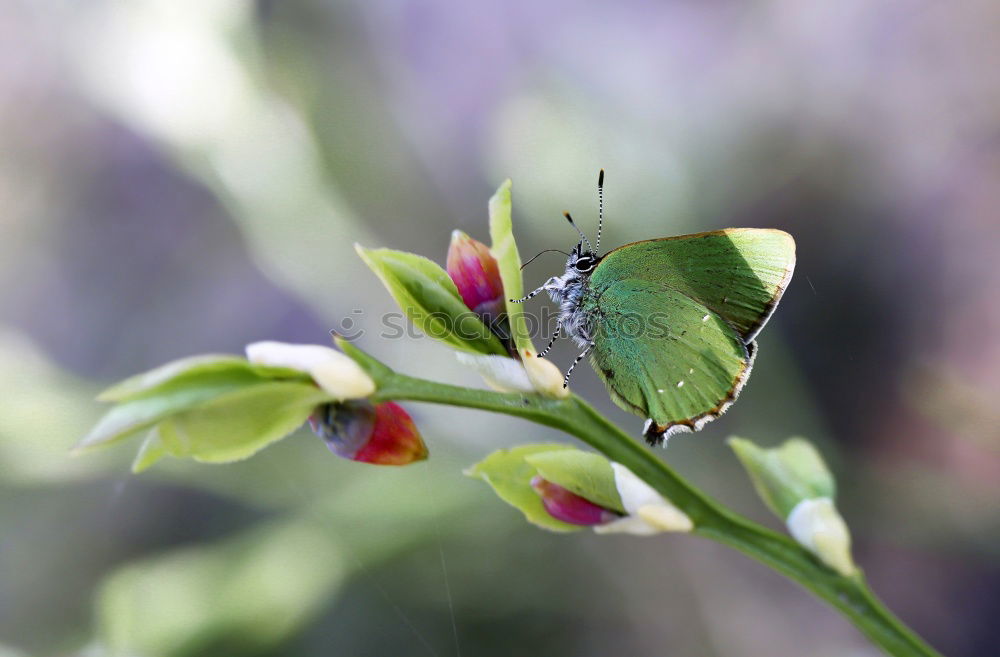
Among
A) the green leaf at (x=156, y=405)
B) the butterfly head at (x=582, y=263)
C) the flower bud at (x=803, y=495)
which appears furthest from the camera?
the butterfly head at (x=582, y=263)

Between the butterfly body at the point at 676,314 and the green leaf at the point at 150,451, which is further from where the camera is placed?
the butterfly body at the point at 676,314

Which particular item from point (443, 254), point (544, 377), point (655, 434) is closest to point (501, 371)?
point (544, 377)

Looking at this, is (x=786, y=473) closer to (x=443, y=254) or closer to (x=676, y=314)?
(x=676, y=314)

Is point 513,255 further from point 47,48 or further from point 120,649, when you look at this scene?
point 47,48

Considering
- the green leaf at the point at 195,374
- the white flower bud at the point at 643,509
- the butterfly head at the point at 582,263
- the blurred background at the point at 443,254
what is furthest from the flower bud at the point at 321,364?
the blurred background at the point at 443,254

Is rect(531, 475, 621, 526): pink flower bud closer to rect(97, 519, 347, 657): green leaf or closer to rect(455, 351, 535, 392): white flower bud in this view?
rect(455, 351, 535, 392): white flower bud

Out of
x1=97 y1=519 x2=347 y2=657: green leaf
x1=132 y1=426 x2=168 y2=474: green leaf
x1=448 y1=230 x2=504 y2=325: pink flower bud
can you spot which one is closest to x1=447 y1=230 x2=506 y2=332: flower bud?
x1=448 y1=230 x2=504 y2=325: pink flower bud

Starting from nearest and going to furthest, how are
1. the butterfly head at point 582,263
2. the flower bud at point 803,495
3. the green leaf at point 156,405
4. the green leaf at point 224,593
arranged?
the green leaf at point 156,405
the flower bud at point 803,495
the butterfly head at point 582,263
the green leaf at point 224,593

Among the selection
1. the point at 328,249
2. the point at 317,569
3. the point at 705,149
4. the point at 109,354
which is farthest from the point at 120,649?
the point at 705,149

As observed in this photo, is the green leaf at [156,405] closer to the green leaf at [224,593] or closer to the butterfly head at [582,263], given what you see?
the butterfly head at [582,263]
